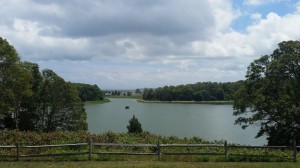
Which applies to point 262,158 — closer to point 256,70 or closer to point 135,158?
point 135,158

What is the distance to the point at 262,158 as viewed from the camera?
17781 millimetres

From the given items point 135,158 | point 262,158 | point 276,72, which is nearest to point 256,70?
point 276,72

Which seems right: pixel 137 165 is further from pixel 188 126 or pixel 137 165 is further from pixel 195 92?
pixel 195 92

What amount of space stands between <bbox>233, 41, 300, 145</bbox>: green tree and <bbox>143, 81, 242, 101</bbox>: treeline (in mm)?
119697

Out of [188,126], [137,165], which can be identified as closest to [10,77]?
[137,165]

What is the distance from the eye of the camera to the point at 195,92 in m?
167

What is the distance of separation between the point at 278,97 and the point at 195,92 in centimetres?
13292

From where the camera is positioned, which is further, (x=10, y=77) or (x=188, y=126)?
(x=188, y=126)

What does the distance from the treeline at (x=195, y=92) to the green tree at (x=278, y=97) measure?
393 ft

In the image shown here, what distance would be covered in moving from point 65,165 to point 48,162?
4.58 feet

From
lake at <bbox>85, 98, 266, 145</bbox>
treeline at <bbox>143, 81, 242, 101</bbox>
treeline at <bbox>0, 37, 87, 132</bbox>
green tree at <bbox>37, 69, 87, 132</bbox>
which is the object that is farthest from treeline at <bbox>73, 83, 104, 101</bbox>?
green tree at <bbox>37, 69, 87, 132</bbox>

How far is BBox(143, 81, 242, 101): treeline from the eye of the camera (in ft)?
525

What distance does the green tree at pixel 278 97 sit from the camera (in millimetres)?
33156

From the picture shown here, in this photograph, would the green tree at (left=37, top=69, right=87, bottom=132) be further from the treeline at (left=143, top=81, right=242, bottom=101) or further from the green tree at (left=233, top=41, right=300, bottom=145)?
the treeline at (left=143, top=81, right=242, bottom=101)
